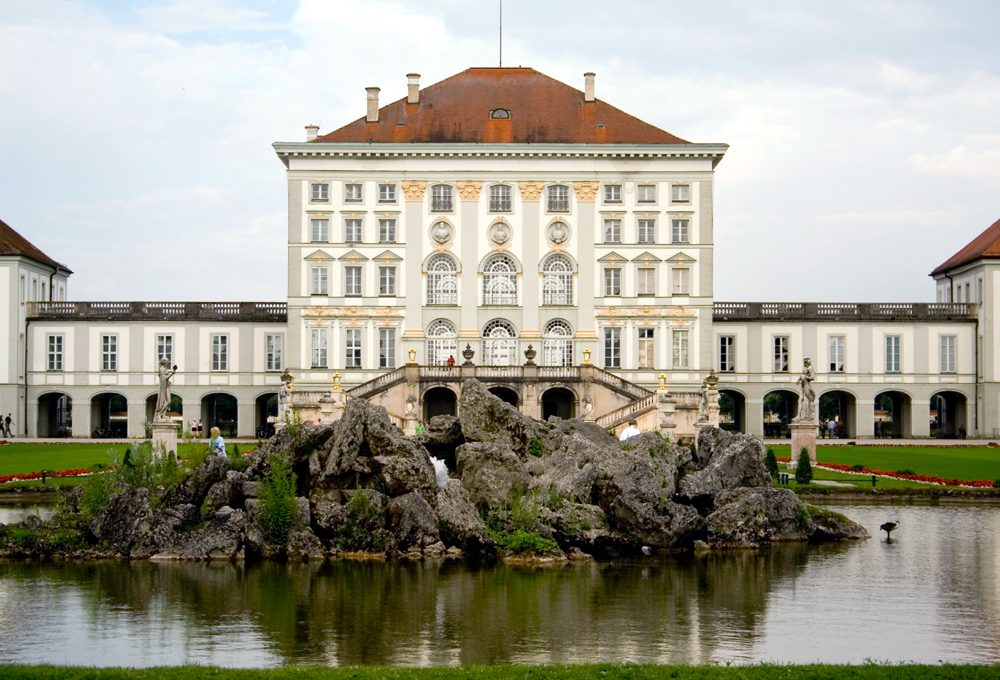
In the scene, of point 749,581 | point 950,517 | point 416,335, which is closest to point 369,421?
point 749,581

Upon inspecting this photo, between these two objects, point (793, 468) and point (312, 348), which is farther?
point (312, 348)

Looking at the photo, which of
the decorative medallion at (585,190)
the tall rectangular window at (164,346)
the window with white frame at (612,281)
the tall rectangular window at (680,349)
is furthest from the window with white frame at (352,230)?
the tall rectangular window at (680,349)

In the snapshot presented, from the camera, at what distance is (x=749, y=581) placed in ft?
87.0

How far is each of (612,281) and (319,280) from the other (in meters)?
15.6

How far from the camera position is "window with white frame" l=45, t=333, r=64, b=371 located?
258 feet

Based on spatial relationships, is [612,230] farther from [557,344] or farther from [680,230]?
[557,344]

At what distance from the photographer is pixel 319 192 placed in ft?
243

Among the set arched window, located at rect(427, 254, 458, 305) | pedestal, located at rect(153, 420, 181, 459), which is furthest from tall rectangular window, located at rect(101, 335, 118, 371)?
pedestal, located at rect(153, 420, 181, 459)

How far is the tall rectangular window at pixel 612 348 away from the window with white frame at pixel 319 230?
51.3 feet

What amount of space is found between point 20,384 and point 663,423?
4135 cm

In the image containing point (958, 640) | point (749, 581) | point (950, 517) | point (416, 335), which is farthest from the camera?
point (416, 335)

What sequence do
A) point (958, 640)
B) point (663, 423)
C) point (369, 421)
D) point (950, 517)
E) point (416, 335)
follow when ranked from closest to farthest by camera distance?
point (958, 640) → point (369, 421) → point (950, 517) → point (663, 423) → point (416, 335)

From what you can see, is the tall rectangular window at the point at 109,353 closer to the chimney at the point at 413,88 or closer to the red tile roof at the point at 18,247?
the red tile roof at the point at 18,247

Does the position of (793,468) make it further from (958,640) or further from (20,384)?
(20,384)
